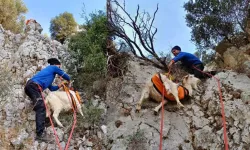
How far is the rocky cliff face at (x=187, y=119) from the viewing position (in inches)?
283

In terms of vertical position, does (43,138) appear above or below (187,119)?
below

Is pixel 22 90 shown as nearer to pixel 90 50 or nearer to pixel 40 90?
pixel 40 90

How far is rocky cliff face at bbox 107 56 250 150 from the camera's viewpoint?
7.18 meters

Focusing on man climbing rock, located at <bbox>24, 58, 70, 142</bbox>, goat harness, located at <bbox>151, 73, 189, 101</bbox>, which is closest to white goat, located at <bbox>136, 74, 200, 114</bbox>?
goat harness, located at <bbox>151, 73, 189, 101</bbox>

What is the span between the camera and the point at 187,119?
8055mm

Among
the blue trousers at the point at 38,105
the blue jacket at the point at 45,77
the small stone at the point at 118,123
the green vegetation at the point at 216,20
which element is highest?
the green vegetation at the point at 216,20

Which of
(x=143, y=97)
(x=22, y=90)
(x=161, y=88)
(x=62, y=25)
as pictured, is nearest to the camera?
(x=161, y=88)

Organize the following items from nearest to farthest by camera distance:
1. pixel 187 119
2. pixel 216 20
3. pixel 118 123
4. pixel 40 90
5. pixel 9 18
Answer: pixel 40 90
pixel 187 119
pixel 118 123
pixel 216 20
pixel 9 18

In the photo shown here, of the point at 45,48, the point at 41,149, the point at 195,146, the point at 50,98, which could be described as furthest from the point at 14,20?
the point at 195,146

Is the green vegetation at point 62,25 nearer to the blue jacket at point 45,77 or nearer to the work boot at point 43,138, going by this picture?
the blue jacket at point 45,77

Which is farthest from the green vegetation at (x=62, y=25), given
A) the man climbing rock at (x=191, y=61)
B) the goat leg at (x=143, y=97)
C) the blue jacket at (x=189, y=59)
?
the goat leg at (x=143, y=97)

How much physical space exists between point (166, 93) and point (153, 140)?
150 cm

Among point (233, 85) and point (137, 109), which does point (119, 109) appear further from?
point (233, 85)

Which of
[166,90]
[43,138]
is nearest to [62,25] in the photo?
[166,90]
